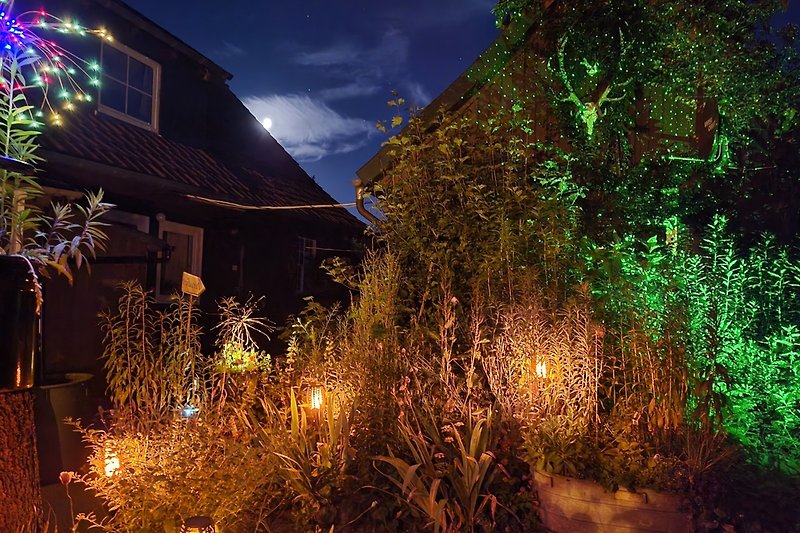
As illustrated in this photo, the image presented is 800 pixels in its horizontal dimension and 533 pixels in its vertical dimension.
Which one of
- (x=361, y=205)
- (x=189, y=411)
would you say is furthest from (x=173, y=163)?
(x=189, y=411)

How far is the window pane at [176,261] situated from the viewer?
8452 millimetres

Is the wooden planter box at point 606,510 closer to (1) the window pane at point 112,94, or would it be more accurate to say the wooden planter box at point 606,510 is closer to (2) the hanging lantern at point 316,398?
(2) the hanging lantern at point 316,398

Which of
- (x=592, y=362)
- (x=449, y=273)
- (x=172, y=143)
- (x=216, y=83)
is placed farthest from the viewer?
(x=216, y=83)

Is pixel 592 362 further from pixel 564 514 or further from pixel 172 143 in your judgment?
pixel 172 143

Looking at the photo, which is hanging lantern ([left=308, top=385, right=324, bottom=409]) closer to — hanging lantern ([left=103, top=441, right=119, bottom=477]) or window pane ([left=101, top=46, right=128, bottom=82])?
hanging lantern ([left=103, top=441, right=119, bottom=477])

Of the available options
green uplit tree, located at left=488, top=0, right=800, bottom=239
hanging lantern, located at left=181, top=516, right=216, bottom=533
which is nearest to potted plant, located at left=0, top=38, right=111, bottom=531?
hanging lantern, located at left=181, top=516, right=216, bottom=533

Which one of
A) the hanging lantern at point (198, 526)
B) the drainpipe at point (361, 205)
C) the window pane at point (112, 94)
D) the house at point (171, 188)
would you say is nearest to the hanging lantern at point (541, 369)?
the hanging lantern at point (198, 526)

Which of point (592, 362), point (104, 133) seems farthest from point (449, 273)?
point (104, 133)

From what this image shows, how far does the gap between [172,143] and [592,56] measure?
6.08 meters

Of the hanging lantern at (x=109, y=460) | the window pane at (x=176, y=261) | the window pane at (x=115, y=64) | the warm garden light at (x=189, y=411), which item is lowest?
the hanging lantern at (x=109, y=460)

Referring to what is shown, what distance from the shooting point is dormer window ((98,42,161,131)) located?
8031 mm

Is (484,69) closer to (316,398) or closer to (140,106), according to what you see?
(316,398)

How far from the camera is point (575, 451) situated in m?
3.39

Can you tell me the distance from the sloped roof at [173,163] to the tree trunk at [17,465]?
392 centimetres
